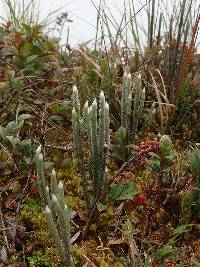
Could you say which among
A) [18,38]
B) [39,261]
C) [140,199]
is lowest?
[39,261]

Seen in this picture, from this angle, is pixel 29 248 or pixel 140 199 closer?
pixel 29 248

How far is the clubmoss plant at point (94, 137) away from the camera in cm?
171

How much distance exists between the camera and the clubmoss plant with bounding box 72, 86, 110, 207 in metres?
1.71

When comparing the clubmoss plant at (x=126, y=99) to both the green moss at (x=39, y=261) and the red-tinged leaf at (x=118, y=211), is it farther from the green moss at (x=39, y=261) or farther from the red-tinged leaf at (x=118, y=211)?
the green moss at (x=39, y=261)

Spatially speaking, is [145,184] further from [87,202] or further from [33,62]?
[33,62]

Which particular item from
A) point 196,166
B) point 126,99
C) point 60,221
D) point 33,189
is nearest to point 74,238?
point 33,189

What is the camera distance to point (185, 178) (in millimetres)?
1984

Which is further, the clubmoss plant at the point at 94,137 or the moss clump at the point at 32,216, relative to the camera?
the moss clump at the point at 32,216

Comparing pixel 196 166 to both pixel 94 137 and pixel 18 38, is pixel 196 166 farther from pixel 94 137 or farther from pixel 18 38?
pixel 18 38

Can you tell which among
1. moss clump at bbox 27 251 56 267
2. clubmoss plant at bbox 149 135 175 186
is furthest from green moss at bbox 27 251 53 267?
clubmoss plant at bbox 149 135 175 186

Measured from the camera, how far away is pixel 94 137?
1719 mm

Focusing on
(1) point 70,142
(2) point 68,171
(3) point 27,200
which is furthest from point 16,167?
(1) point 70,142

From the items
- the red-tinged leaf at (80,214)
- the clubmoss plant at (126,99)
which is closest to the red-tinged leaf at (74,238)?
the red-tinged leaf at (80,214)

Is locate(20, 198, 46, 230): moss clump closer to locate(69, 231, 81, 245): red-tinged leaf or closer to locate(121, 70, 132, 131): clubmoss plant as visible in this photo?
locate(69, 231, 81, 245): red-tinged leaf
